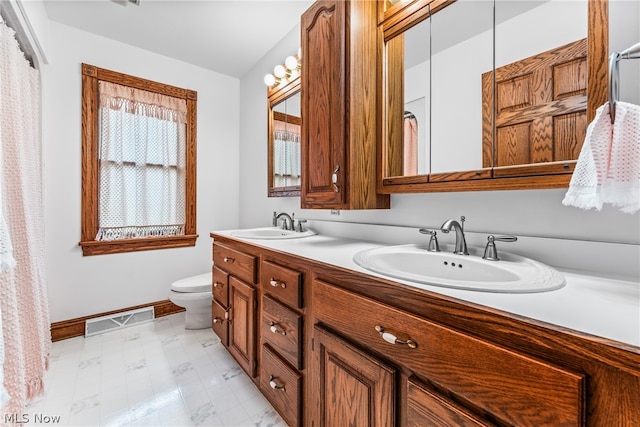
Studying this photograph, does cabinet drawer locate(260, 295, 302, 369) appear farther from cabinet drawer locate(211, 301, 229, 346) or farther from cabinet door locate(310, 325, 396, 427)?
cabinet drawer locate(211, 301, 229, 346)

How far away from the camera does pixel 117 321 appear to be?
216 centimetres

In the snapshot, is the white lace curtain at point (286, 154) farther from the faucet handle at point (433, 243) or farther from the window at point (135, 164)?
the faucet handle at point (433, 243)

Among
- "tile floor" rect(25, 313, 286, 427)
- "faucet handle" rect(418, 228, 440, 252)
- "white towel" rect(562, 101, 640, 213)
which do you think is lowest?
"tile floor" rect(25, 313, 286, 427)

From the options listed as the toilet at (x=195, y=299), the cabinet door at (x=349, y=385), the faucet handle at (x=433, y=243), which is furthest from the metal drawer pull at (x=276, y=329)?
the toilet at (x=195, y=299)

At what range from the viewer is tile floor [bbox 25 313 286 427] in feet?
4.21

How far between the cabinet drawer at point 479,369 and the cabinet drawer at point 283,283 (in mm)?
314

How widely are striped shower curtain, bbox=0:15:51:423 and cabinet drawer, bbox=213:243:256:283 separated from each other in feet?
2.84

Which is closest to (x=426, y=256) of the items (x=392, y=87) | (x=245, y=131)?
(x=392, y=87)

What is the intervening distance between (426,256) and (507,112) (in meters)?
0.59

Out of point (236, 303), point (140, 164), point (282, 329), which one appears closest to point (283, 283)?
point (282, 329)

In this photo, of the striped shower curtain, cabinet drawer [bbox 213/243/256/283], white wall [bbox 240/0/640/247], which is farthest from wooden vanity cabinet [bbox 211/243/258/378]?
the striped shower curtain

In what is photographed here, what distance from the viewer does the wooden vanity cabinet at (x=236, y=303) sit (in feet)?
4.53

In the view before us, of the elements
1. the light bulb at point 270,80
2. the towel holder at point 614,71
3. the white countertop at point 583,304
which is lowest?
the white countertop at point 583,304

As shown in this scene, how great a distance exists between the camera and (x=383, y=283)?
28.5 inches
